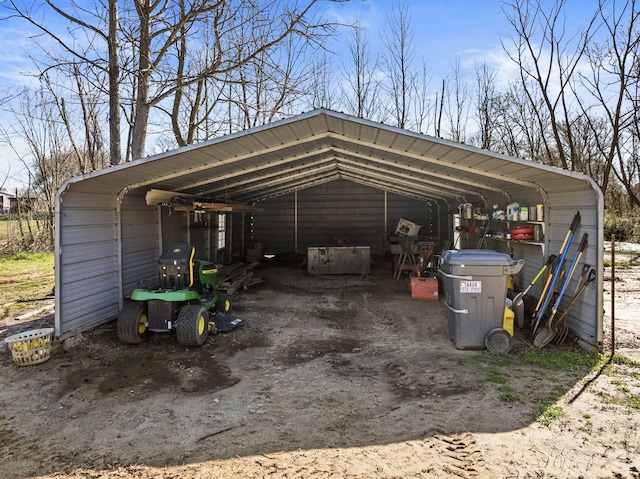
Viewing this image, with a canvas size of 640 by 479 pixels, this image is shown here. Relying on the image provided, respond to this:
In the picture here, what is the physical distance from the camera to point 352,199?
1344 centimetres

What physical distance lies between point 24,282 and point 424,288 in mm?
9058

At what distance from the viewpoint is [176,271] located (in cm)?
520

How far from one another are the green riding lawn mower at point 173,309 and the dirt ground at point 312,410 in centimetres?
19

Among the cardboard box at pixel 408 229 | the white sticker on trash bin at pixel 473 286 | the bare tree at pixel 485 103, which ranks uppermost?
the bare tree at pixel 485 103

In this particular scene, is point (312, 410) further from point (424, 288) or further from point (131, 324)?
point (424, 288)

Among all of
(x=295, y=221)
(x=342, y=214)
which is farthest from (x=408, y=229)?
(x=295, y=221)

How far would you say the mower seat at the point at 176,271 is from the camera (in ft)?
17.0

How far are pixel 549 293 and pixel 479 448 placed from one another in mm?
2843

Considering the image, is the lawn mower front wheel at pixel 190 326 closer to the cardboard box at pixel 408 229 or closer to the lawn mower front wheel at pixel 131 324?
the lawn mower front wheel at pixel 131 324

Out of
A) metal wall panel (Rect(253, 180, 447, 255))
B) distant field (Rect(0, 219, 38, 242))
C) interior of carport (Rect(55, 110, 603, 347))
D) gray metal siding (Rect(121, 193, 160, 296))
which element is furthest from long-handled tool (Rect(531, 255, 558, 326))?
distant field (Rect(0, 219, 38, 242))

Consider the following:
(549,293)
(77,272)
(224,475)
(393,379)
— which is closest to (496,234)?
(549,293)

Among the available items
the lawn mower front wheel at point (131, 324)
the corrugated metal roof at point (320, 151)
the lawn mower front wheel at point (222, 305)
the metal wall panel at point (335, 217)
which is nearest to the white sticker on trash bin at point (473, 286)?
the corrugated metal roof at point (320, 151)

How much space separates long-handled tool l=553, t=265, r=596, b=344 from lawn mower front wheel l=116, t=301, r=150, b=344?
16.4 ft

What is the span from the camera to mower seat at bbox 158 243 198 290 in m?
5.18
